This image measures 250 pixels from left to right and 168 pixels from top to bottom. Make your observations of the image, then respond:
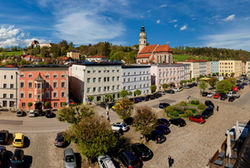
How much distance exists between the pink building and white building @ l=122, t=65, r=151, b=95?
28.5 feet

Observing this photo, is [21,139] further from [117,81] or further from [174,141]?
[117,81]

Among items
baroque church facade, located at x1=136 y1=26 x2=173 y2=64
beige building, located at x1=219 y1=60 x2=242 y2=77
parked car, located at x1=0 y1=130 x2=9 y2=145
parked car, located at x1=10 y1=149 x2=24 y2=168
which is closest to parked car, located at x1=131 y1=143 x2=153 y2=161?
parked car, located at x1=10 y1=149 x2=24 y2=168

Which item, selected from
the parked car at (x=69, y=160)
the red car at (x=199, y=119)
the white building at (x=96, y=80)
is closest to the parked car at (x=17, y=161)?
the parked car at (x=69, y=160)

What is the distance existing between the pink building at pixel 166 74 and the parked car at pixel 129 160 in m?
54.9

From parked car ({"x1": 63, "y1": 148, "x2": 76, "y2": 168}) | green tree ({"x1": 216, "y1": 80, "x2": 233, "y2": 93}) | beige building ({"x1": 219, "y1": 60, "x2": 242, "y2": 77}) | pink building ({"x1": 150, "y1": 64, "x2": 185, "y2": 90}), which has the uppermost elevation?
beige building ({"x1": 219, "y1": 60, "x2": 242, "y2": 77})

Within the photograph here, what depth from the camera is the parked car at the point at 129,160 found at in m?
21.7

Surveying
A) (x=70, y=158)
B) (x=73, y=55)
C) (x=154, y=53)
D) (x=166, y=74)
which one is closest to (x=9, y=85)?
(x=70, y=158)

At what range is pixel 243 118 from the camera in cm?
3956

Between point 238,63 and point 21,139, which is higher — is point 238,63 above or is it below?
above

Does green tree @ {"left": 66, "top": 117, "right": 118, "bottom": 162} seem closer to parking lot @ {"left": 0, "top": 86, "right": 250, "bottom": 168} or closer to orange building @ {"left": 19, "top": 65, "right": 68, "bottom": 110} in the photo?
parking lot @ {"left": 0, "top": 86, "right": 250, "bottom": 168}

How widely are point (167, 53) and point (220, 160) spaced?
8537 cm

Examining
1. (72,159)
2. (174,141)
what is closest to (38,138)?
(72,159)

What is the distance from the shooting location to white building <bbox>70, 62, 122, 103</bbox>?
5175 cm

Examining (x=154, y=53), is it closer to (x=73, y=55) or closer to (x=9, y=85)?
(x=73, y=55)
